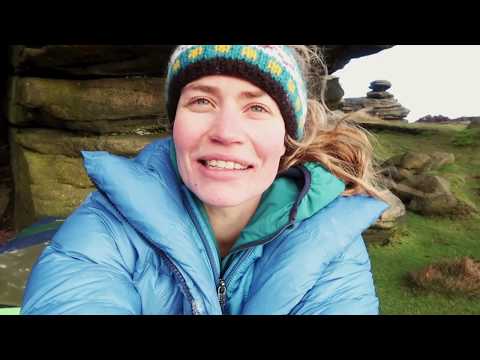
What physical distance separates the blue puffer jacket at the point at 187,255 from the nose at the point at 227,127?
41cm

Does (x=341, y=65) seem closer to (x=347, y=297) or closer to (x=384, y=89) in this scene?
(x=347, y=297)

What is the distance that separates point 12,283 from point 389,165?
23.5 feet

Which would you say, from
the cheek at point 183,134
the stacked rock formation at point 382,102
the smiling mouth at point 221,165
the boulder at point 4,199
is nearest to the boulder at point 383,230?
the smiling mouth at point 221,165

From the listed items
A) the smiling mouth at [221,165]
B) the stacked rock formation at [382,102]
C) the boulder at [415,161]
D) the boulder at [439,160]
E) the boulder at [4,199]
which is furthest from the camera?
the stacked rock formation at [382,102]

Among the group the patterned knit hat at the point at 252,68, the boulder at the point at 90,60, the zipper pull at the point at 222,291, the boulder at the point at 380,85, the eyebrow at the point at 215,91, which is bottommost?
the zipper pull at the point at 222,291

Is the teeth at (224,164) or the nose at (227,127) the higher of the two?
the nose at (227,127)

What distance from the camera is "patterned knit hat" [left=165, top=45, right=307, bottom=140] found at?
1983 millimetres

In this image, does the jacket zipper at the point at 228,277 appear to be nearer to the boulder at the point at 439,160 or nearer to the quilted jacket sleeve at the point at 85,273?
the quilted jacket sleeve at the point at 85,273

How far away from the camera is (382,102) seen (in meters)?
20.3

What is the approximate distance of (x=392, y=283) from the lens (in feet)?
19.1

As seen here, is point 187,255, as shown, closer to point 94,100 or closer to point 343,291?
point 343,291

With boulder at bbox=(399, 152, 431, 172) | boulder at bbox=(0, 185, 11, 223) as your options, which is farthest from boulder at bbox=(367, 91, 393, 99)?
boulder at bbox=(0, 185, 11, 223)

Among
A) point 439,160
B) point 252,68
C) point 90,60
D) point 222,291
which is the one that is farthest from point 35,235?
point 439,160

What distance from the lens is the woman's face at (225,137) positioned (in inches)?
76.9
